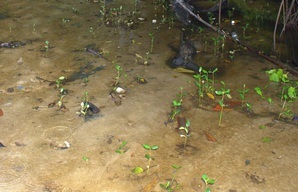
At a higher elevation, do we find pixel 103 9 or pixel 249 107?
pixel 103 9

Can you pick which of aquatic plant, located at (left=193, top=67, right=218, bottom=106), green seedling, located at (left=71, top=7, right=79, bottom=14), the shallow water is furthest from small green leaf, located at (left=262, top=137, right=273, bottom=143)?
green seedling, located at (left=71, top=7, right=79, bottom=14)

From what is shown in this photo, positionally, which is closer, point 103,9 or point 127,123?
point 127,123

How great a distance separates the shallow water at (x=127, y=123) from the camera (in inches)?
90.2

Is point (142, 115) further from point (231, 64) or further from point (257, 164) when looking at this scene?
point (231, 64)

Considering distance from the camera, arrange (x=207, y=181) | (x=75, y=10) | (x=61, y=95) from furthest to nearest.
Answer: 1. (x=75, y=10)
2. (x=61, y=95)
3. (x=207, y=181)

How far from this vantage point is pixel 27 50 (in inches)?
159

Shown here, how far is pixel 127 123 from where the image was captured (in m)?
2.81

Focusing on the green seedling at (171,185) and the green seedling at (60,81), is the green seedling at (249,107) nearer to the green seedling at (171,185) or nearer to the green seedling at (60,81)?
the green seedling at (171,185)

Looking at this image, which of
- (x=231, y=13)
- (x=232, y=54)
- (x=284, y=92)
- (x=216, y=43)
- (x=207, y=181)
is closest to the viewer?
(x=207, y=181)

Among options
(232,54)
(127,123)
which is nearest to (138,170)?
(127,123)

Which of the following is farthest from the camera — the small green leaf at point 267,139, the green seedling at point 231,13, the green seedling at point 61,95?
the green seedling at point 231,13

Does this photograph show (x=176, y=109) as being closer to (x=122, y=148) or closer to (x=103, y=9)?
(x=122, y=148)

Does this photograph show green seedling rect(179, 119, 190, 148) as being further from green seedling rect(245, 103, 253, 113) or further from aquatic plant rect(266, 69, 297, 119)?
aquatic plant rect(266, 69, 297, 119)

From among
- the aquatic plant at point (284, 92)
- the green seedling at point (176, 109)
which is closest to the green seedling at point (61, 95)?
the green seedling at point (176, 109)
